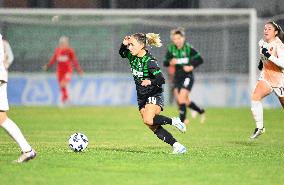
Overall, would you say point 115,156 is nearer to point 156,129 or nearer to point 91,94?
point 156,129

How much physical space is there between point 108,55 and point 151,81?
61.0 feet

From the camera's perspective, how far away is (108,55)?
3139 cm

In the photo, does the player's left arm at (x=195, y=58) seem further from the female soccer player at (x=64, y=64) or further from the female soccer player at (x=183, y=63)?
the female soccer player at (x=64, y=64)

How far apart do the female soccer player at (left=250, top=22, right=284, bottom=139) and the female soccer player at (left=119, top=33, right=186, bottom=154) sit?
2.59 metres

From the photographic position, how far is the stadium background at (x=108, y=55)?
30.6m

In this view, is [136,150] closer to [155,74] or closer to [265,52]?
[155,74]

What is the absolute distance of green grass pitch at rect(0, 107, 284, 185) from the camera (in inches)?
396

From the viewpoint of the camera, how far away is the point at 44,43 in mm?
31391

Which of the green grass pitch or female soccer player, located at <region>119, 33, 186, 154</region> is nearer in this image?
the green grass pitch

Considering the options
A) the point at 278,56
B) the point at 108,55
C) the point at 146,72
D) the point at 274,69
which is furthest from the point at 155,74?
the point at 108,55

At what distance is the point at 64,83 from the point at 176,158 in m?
17.1

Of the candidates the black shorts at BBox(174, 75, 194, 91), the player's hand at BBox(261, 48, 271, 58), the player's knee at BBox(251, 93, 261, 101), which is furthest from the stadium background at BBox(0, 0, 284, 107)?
the player's hand at BBox(261, 48, 271, 58)

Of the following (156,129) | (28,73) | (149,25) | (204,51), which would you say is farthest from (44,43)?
(156,129)

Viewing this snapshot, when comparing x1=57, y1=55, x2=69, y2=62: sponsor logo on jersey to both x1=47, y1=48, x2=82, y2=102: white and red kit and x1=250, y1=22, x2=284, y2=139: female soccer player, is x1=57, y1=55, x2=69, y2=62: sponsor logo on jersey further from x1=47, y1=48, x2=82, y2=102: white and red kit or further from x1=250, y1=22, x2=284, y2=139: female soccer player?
x1=250, y1=22, x2=284, y2=139: female soccer player
